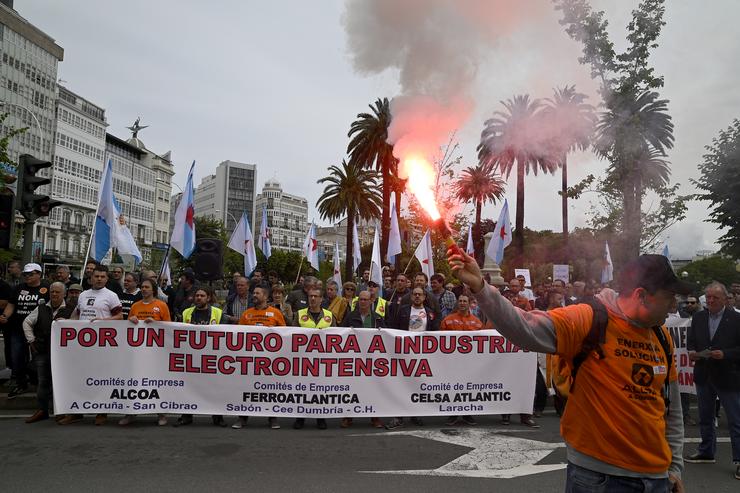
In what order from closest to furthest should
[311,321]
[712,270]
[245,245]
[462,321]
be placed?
[311,321] → [462,321] → [245,245] → [712,270]

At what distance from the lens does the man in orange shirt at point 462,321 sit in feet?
25.8

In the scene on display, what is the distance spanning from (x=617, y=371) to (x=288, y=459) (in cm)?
404

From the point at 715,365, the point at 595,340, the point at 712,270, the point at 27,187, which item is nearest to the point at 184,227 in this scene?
the point at 27,187

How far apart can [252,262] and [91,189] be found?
214 ft

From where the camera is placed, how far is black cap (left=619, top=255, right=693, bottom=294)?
8.02 feet

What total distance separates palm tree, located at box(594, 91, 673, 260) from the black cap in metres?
11.7

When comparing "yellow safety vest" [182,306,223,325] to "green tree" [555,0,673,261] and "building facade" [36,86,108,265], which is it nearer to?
"green tree" [555,0,673,261]

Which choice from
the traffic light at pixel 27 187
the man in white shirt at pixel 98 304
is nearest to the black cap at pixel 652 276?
the man in white shirt at pixel 98 304

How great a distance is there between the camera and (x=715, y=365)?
5773 millimetres

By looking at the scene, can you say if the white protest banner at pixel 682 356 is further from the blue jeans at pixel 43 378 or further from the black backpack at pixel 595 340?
the blue jeans at pixel 43 378

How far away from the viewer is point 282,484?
15.9ft

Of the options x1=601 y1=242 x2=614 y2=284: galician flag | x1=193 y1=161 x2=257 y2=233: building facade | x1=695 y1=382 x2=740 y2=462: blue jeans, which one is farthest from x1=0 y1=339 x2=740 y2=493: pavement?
x1=193 y1=161 x2=257 y2=233: building facade

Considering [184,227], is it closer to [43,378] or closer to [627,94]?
[43,378]

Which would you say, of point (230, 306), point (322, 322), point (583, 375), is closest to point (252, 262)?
point (230, 306)
